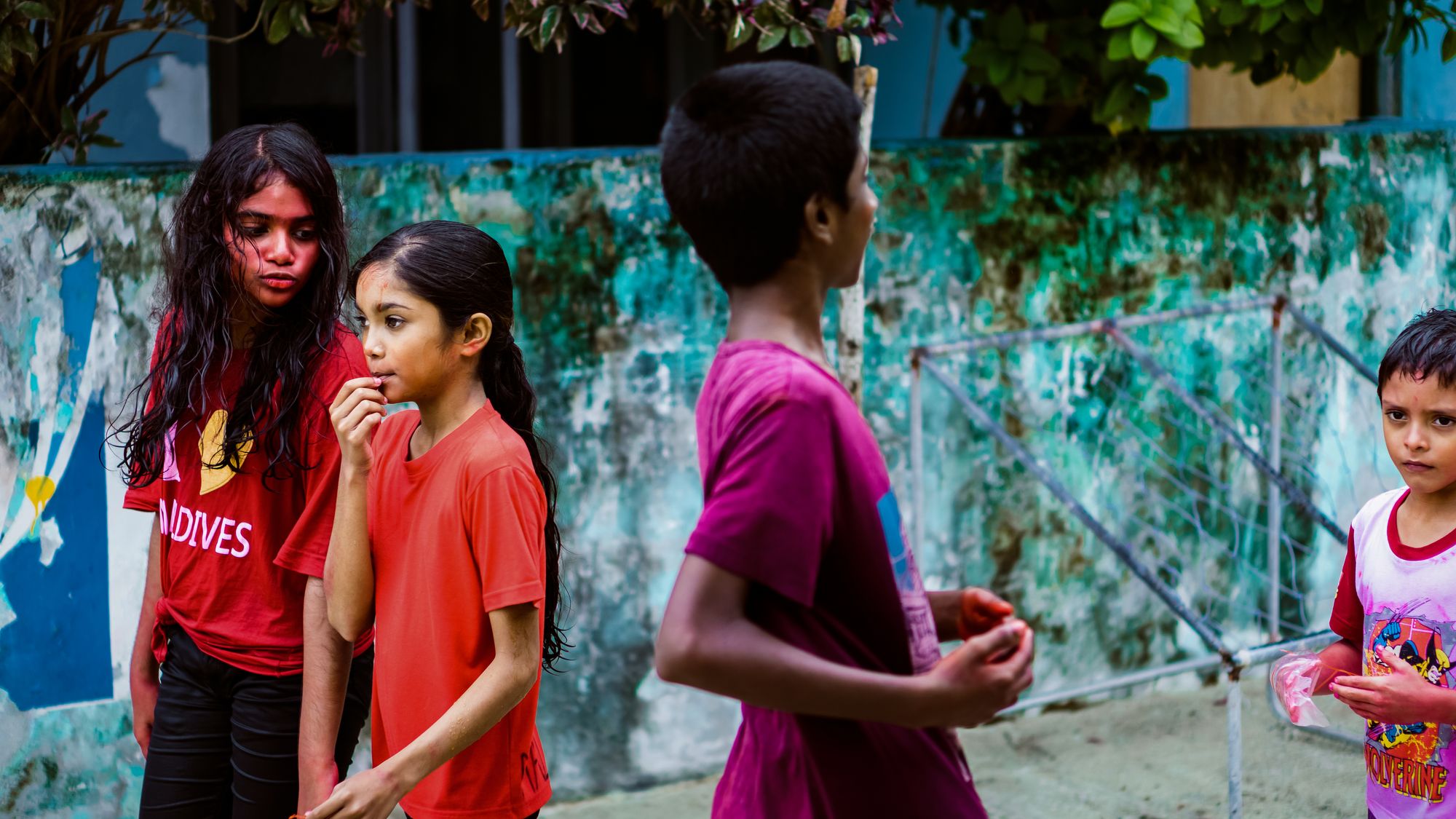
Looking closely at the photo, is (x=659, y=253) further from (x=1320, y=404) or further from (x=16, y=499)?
(x=1320, y=404)

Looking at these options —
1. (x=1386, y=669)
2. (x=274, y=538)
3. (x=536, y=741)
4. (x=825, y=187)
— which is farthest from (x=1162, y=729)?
(x=825, y=187)

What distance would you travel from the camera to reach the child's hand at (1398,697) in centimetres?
220

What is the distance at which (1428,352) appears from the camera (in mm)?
2438

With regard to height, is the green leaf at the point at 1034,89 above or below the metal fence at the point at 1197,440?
above

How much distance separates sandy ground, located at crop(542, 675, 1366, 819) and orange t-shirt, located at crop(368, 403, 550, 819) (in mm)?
1686

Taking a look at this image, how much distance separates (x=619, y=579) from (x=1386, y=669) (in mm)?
1903

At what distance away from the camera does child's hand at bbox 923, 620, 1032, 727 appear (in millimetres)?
1464

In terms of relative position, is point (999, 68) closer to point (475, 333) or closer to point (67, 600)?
point (475, 333)

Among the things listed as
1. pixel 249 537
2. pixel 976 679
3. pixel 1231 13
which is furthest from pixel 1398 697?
pixel 1231 13

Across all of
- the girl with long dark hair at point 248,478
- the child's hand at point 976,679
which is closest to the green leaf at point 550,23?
the girl with long dark hair at point 248,478

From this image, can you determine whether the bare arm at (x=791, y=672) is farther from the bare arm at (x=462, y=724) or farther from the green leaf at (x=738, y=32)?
the green leaf at (x=738, y=32)

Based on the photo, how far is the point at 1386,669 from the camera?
2412 mm

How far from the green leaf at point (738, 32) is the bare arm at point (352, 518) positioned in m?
1.58

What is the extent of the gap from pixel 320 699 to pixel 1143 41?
8.74 feet
